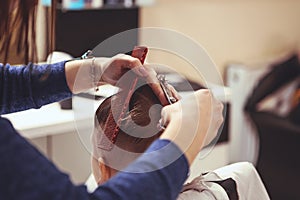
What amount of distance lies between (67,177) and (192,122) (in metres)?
0.20

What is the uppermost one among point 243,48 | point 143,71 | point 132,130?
point 143,71

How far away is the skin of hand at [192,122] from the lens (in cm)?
72

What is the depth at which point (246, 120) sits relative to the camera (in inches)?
109

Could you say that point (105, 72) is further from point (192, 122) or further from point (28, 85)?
point (192, 122)

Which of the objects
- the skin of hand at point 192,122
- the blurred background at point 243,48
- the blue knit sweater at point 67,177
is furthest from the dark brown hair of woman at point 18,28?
the blurred background at point 243,48

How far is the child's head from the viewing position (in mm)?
937

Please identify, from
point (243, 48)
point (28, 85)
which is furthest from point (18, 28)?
point (243, 48)

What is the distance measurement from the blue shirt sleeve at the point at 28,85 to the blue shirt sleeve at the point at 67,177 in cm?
32

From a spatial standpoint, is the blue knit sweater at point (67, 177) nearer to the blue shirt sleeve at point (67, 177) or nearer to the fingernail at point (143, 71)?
the blue shirt sleeve at point (67, 177)

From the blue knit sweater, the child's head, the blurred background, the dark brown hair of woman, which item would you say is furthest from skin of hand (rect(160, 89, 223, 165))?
the blurred background

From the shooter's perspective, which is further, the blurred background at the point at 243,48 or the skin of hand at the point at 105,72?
the blurred background at the point at 243,48

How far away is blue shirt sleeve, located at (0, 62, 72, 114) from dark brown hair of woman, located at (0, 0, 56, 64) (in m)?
0.13

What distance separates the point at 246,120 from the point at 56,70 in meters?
1.91

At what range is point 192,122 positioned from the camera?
2.41 ft
